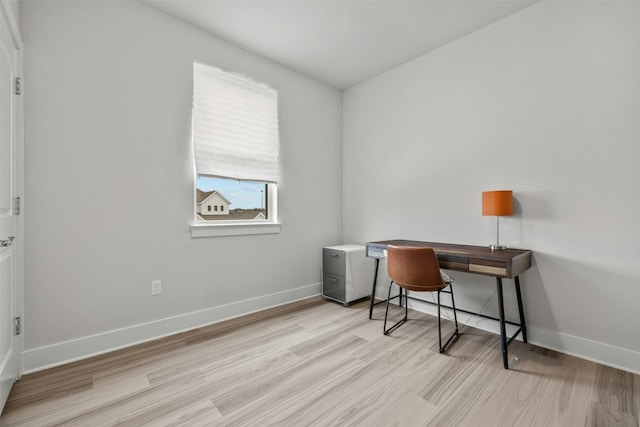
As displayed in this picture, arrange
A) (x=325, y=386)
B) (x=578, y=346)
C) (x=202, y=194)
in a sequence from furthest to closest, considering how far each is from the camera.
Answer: (x=202, y=194), (x=578, y=346), (x=325, y=386)

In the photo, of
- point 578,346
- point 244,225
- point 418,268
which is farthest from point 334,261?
point 578,346

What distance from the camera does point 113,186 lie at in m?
2.18

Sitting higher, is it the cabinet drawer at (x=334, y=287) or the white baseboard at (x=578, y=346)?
the cabinet drawer at (x=334, y=287)

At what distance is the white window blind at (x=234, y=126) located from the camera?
8.63 feet

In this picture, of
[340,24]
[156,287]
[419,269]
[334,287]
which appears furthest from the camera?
[334,287]

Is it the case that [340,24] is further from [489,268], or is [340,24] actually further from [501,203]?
[489,268]

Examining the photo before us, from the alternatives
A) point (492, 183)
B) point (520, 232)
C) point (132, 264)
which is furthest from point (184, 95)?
point (520, 232)

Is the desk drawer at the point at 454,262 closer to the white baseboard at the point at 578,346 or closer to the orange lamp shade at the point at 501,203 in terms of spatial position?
the orange lamp shade at the point at 501,203

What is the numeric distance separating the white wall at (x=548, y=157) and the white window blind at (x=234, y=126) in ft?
4.95

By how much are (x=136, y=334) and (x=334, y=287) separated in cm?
192

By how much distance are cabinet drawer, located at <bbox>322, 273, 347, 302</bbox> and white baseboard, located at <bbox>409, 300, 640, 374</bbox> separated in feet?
4.31

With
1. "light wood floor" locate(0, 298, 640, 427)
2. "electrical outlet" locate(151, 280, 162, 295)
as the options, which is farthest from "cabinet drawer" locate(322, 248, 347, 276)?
"electrical outlet" locate(151, 280, 162, 295)

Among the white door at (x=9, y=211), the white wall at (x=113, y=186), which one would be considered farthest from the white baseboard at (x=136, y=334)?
the white door at (x=9, y=211)

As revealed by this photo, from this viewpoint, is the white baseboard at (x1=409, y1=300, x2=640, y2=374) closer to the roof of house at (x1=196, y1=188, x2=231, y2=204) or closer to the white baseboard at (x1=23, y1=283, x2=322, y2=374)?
the white baseboard at (x1=23, y1=283, x2=322, y2=374)
